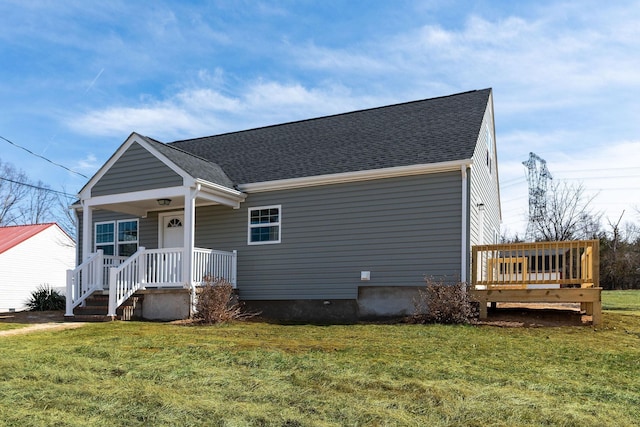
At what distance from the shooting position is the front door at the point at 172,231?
50.9 feet

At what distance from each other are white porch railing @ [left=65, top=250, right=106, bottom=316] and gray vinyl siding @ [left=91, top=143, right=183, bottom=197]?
1.72m

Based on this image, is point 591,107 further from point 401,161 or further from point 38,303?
point 38,303

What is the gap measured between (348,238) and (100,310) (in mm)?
6147

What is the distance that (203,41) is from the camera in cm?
1409

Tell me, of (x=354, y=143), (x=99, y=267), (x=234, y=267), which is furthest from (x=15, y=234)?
(x=354, y=143)

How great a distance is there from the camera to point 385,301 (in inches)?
485

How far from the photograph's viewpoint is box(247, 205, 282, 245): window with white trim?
1390 cm

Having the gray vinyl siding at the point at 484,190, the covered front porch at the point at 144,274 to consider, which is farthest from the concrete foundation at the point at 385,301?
the covered front porch at the point at 144,274

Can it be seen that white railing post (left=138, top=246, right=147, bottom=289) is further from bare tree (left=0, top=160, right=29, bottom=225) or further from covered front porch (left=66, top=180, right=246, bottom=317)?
bare tree (left=0, top=160, right=29, bottom=225)

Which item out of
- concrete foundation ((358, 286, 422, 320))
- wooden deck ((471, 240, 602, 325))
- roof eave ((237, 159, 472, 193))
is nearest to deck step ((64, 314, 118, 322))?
roof eave ((237, 159, 472, 193))

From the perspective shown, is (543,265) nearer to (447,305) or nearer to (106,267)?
(447,305)

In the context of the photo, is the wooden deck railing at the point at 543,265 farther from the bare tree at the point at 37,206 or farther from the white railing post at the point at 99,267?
the bare tree at the point at 37,206

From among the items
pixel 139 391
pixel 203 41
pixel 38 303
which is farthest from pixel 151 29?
pixel 139 391

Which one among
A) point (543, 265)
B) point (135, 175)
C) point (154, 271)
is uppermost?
point (135, 175)
